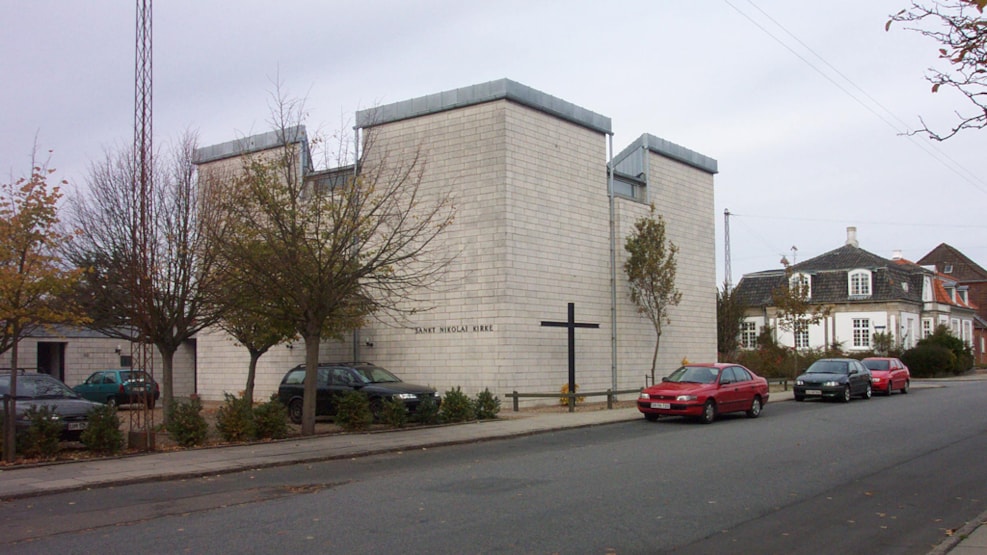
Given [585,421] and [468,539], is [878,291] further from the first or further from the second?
[468,539]

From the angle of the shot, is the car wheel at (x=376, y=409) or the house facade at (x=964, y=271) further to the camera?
the house facade at (x=964, y=271)

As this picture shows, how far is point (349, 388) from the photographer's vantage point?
65.1ft

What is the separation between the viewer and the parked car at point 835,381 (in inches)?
1038

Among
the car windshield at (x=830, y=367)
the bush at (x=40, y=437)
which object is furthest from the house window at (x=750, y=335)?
the bush at (x=40, y=437)

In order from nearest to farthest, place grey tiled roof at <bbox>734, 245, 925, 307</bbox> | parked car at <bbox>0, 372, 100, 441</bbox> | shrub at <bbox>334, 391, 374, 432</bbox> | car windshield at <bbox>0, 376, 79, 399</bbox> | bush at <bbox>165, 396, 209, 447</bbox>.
Answer: parked car at <bbox>0, 372, 100, 441</bbox> < bush at <bbox>165, 396, 209, 447</bbox> < car windshield at <bbox>0, 376, 79, 399</bbox> < shrub at <bbox>334, 391, 374, 432</bbox> < grey tiled roof at <bbox>734, 245, 925, 307</bbox>

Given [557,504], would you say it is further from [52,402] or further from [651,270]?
[651,270]

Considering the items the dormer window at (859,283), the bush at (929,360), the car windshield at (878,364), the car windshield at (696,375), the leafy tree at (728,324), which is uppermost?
the dormer window at (859,283)

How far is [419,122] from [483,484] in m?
17.0

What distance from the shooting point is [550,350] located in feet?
81.5

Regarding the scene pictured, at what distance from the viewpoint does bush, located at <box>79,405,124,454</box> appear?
45.2 ft

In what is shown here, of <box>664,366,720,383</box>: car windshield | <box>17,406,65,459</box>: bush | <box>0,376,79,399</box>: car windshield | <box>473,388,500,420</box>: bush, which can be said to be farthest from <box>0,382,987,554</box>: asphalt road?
<box>0,376,79,399</box>: car windshield

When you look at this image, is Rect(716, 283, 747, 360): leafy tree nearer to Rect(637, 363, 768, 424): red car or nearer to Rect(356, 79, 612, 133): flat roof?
Rect(356, 79, 612, 133): flat roof

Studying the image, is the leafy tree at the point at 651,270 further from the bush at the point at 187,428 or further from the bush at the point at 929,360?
the bush at the point at 929,360

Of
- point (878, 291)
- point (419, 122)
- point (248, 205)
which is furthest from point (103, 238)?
point (878, 291)
